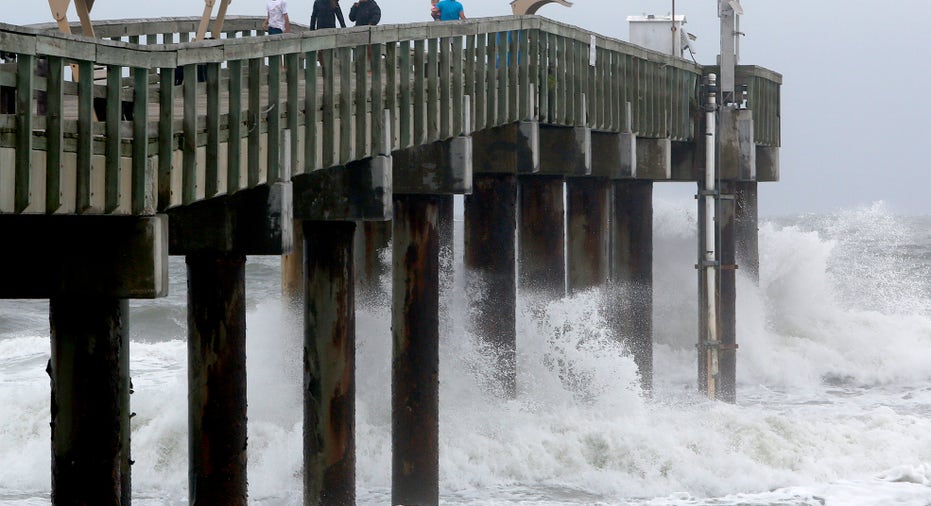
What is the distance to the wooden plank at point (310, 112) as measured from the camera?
10.7 m

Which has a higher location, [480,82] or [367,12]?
[367,12]

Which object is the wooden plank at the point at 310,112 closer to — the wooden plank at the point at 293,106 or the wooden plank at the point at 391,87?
the wooden plank at the point at 293,106

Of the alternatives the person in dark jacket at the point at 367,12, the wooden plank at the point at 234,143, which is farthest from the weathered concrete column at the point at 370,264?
the wooden plank at the point at 234,143

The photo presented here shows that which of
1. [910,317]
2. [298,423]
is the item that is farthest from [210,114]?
[910,317]

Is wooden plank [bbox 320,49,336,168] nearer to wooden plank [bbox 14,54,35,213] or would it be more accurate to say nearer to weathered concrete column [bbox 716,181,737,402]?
wooden plank [bbox 14,54,35,213]

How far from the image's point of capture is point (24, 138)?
7.65 metres

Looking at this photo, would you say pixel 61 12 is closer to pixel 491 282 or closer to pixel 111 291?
pixel 111 291

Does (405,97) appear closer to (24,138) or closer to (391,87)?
(391,87)

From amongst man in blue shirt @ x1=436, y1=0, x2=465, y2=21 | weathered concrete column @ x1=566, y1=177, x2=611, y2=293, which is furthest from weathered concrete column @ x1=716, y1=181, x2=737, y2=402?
man in blue shirt @ x1=436, y1=0, x2=465, y2=21

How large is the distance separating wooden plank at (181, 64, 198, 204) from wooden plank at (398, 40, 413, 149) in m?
3.90

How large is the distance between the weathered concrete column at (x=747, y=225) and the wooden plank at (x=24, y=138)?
1658 cm

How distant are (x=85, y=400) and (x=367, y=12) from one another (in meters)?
8.95

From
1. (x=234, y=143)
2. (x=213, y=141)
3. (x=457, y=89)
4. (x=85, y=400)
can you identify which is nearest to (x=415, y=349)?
(x=457, y=89)

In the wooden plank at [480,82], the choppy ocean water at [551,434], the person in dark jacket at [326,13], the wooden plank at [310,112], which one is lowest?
the choppy ocean water at [551,434]
